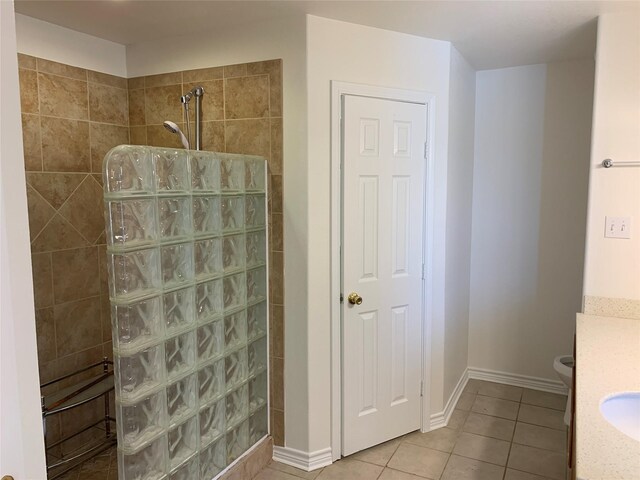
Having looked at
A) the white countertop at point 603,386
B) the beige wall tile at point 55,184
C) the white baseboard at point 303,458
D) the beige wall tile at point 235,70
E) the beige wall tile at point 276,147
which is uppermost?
the beige wall tile at point 235,70

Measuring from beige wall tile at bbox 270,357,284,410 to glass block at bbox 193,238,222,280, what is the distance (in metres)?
0.70

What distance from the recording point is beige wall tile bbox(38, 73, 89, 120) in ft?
8.52

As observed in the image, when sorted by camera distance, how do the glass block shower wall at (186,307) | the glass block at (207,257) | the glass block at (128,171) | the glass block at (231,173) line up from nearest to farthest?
the glass block at (128,171) < the glass block shower wall at (186,307) < the glass block at (207,257) < the glass block at (231,173)

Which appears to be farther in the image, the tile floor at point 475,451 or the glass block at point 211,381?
the tile floor at point 475,451

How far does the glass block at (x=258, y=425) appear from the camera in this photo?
2.58m

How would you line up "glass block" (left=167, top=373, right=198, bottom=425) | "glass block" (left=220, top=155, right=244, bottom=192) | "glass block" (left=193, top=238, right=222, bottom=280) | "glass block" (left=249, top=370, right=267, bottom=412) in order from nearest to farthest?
1. "glass block" (left=167, top=373, right=198, bottom=425)
2. "glass block" (left=193, top=238, right=222, bottom=280)
3. "glass block" (left=220, top=155, right=244, bottom=192)
4. "glass block" (left=249, top=370, right=267, bottom=412)

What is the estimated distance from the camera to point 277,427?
2.71m

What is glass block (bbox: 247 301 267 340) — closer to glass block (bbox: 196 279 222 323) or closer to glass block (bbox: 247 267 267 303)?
glass block (bbox: 247 267 267 303)

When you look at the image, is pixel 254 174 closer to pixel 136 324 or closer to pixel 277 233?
pixel 277 233

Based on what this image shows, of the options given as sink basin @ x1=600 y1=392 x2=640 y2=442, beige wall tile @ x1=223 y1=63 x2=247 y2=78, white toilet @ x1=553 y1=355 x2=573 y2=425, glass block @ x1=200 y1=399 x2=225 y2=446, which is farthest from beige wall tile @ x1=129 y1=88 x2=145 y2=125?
white toilet @ x1=553 y1=355 x2=573 y2=425

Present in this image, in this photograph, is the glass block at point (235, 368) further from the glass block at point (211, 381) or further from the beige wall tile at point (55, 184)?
the beige wall tile at point (55, 184)

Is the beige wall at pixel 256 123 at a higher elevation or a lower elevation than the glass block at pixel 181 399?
higher

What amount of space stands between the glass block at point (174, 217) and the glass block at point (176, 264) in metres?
0.05

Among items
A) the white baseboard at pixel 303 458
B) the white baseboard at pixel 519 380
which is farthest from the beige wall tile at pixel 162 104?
the white baseboard at pixel 519 380
